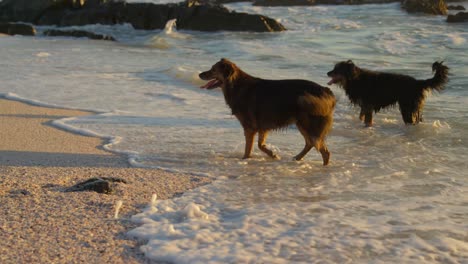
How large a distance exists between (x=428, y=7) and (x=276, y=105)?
25.4m

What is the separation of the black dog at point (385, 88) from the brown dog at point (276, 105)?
8.67 ft

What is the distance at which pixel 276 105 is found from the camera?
7816 mm

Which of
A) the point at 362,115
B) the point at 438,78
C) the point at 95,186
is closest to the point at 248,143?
the point at 95,186

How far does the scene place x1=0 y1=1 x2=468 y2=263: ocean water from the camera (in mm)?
5082

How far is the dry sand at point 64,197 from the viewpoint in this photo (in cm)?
474

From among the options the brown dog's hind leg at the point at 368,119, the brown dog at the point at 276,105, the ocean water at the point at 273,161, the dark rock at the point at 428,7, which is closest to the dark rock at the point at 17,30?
the ocean water at the point at 273,161

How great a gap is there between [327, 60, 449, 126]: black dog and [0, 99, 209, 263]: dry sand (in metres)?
3.98

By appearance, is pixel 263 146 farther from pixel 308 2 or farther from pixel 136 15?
pixel 308 2

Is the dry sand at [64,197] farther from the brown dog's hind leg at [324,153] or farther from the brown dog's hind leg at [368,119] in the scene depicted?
the brown dog's hind leg at [368,119]

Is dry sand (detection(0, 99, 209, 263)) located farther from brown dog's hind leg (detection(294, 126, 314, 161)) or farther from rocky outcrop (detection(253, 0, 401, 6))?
rocky outcrop (detection(253, 0, 401, 6))

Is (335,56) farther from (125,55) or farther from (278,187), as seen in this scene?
(278,187)

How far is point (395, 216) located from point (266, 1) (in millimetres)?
36430

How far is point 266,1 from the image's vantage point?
41.2 meters

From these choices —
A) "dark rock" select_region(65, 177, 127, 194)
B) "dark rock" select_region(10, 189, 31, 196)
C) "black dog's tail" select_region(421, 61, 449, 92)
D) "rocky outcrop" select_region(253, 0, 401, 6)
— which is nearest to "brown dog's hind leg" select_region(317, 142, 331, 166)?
"dark rock" select_region(65, 177, 127, 194)
